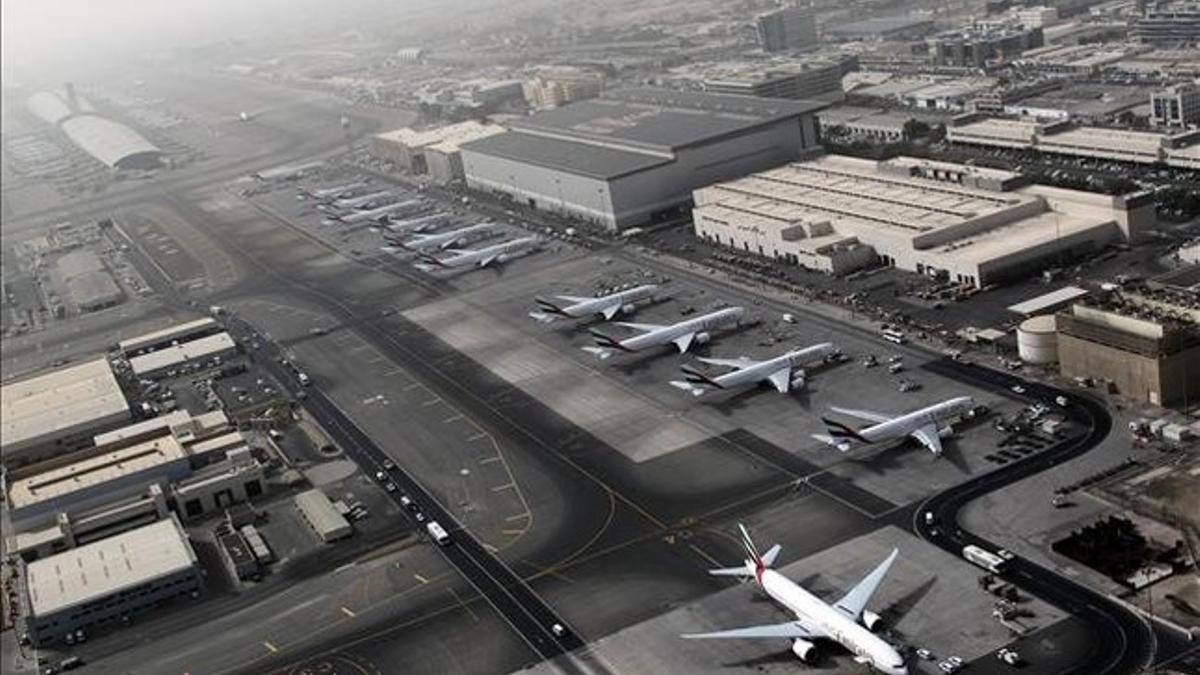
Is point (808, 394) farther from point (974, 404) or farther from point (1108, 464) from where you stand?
point (1108, 464)

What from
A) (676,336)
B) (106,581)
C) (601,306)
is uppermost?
(601,306)

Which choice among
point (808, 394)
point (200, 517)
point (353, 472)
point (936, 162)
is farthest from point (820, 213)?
point (200, 517)

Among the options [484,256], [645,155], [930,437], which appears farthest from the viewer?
[645,155]

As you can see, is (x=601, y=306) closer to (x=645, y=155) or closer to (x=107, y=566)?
(x=645, y=155)

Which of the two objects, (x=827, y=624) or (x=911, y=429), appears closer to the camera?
(x=827, y=624)

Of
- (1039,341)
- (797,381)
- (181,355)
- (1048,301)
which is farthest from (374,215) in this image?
(1039,341)

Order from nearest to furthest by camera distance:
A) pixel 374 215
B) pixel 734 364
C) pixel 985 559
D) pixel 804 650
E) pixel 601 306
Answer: pixel 804 650
pixel 985 559
pixel 734 364
pixel 601 306
pixel 374 215

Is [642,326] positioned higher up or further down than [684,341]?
further down
